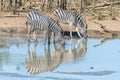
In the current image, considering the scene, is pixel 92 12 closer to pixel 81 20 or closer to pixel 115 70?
pixel 81 20

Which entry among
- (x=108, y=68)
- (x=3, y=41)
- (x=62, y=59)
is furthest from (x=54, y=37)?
(x=108, y=68)

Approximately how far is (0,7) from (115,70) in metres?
12.0

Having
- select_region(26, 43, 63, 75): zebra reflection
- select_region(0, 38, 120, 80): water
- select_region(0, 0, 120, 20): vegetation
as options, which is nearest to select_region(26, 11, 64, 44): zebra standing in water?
select_region(0, 38, 120, 80): water

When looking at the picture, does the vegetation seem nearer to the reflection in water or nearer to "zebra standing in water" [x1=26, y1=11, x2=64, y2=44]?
"zebra standing in water" [x1=26, y1=11, x2=64, y2=44]

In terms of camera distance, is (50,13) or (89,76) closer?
(89,76)

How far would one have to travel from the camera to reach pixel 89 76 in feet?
40.0

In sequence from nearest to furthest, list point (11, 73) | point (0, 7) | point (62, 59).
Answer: point (11, 73) → point (62, 59) → point (0, 7)

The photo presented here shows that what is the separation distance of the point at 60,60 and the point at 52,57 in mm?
540

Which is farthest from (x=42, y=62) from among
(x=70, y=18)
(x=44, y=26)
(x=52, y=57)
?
(x=70, y=18)

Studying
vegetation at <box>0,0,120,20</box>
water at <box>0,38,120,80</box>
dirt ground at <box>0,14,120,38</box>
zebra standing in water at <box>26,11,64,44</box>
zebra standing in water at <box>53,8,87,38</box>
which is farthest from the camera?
vegetation at <box>0,0,120,20</box>

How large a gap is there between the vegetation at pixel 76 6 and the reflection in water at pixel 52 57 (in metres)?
6.21

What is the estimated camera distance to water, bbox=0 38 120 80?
39.8 feet

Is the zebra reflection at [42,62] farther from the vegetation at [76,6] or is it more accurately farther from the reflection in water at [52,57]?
the vegetation at [76,6]

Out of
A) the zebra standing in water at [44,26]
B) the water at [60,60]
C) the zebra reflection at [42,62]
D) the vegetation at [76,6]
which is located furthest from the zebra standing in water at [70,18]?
the zebra reflection at [42,62]
